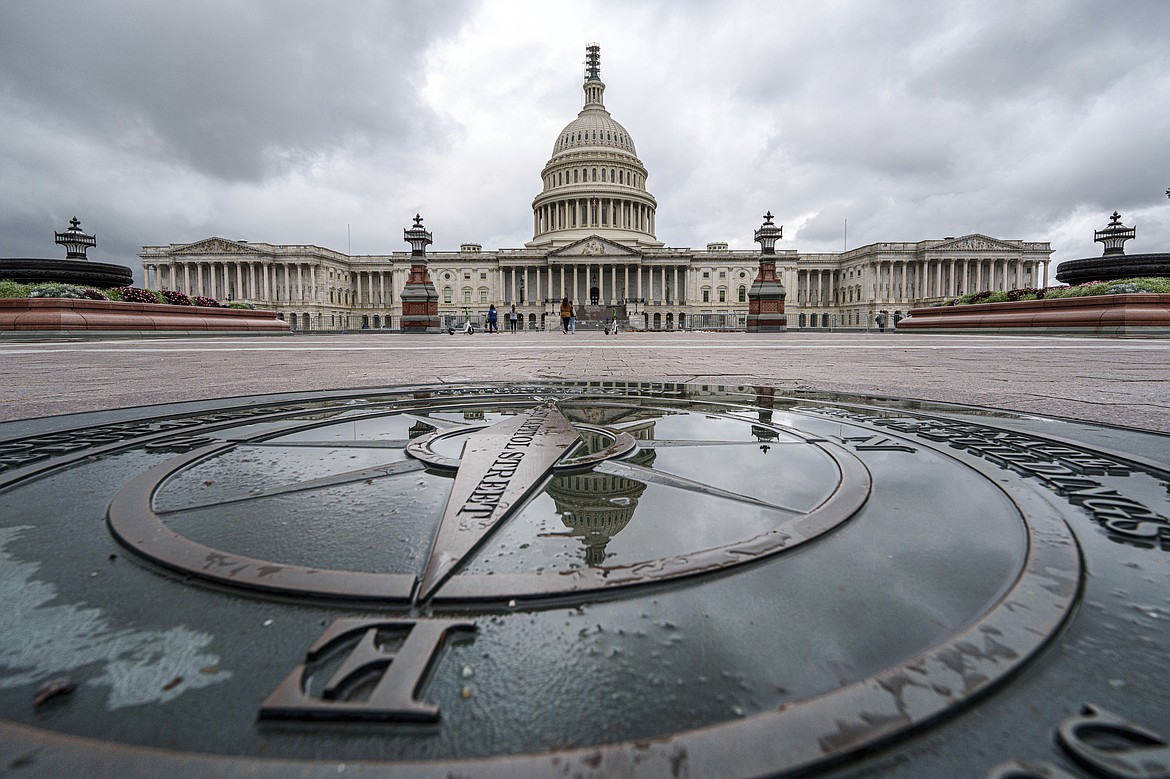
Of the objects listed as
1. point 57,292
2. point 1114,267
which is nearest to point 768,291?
point 1114,267

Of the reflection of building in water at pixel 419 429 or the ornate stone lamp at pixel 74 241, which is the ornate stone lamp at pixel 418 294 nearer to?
the ornate stone lamp at pixel 74 241

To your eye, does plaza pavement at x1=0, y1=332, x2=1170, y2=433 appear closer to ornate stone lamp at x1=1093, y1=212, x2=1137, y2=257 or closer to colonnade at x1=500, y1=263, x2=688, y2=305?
ornate stone lamp at x1=1093, y1=212, x2=1137, y2=257

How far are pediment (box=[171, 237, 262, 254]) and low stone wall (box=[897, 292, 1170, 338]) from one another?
78.6 metres

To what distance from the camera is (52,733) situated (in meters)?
0.64

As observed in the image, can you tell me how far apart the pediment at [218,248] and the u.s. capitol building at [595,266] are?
5.1 inches

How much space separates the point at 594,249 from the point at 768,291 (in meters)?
44.5

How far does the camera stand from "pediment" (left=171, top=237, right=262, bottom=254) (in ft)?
241

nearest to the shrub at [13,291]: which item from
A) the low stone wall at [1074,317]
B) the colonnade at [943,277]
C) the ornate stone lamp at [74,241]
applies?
the ornate stone lamp at [74,241]

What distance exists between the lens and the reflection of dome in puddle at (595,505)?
1251 millimetres

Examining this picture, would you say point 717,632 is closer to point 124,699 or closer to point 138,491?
point 124,699

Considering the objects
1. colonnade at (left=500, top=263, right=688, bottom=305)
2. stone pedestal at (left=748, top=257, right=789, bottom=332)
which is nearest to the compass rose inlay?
stone pedestal at (left=748, top=257, right=789, bottom=332)

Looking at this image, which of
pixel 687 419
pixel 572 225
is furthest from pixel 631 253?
pixel 687 419

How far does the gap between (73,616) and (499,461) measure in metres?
1.08

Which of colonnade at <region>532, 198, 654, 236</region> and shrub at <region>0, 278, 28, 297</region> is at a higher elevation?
colonnade at <region>532, 198, 654, 236</region>
